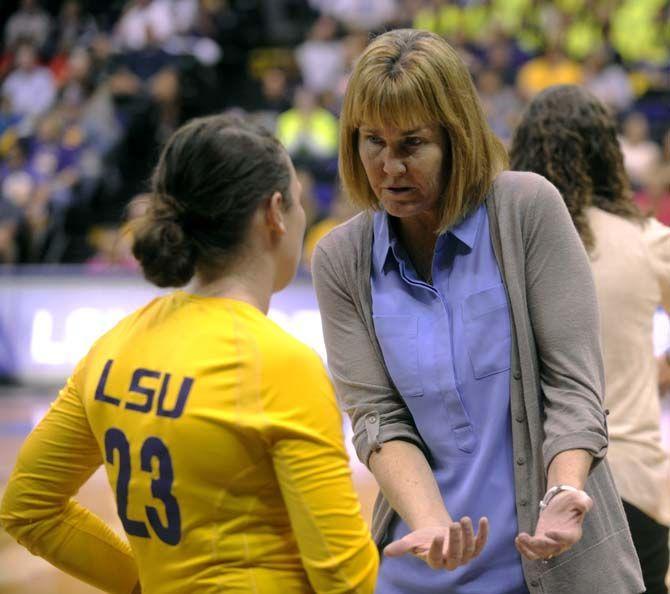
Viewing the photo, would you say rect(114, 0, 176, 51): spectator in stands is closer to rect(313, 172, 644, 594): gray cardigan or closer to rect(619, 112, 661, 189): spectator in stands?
rect(619, 112, 661, 189): spectator in stands

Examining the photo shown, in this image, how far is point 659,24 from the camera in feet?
43.0

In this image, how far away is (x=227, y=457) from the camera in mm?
1927

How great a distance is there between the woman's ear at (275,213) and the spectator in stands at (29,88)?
1333 centimetres

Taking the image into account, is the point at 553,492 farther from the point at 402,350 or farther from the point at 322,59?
the point at 322,59

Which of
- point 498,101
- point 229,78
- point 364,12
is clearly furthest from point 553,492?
point 229,78

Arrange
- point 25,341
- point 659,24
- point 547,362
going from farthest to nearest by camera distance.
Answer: point 659,24
point 25,341
point 547,362

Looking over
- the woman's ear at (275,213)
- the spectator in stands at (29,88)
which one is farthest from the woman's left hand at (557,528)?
the spectator in stands at (29,88)

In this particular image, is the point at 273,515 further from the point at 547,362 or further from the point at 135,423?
the point at 547,362

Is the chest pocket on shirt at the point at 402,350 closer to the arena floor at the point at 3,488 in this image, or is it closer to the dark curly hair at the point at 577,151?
the dark curly hair at the point at 577,151

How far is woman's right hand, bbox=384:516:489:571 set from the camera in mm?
1825

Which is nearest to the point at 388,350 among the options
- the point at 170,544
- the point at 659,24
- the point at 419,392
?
the point at 419,392

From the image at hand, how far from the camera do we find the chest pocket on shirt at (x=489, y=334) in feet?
6.81

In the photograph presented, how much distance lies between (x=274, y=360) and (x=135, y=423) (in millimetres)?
269

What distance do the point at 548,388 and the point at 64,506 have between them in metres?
0.94
